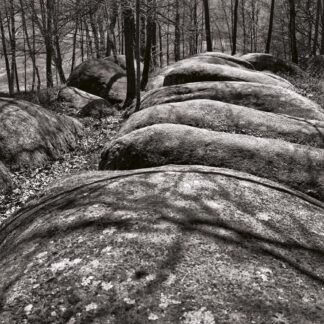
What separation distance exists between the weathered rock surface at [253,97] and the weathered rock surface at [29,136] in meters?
3.34

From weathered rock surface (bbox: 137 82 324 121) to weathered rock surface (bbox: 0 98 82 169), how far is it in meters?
3.34

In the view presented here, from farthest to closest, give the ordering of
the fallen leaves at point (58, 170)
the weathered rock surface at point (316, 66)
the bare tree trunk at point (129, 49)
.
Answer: the weathered rock surface at point (316, 66) → the bare tree trunk at point (129, 49) → the fallen leaves at point (58, 170)

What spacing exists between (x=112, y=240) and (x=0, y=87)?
201 ft

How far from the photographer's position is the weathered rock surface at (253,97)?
10.4 m

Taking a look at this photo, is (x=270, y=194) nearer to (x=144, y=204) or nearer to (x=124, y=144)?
(x=144, y=204)

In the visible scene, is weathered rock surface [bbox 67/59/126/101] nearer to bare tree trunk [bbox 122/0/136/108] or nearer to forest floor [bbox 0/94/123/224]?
bare tree trunk [bbox 122/0/136/108]

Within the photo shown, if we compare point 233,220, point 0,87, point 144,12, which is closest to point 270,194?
point 233,220

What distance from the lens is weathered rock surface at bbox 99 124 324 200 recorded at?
6367mm

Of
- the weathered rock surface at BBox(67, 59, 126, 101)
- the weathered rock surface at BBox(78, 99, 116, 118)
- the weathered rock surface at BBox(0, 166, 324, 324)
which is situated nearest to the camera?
the weathered rock surface at BBox(0, 166, 324, 324)

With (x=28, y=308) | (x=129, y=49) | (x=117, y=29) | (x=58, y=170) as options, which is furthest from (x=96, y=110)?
(x=117, y=29)

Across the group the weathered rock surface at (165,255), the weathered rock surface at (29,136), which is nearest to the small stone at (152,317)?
the weathered rock surface at (165,255)

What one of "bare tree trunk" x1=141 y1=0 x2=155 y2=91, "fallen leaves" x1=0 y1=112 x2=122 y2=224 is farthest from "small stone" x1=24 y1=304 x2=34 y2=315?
"bare tree trunk" x1=141 y1=0 x2=155 y2=91

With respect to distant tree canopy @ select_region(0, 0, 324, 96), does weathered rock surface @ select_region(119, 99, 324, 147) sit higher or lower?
lower

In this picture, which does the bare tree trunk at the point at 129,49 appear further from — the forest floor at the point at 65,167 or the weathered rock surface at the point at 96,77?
the forest floor at the point at 65,167
